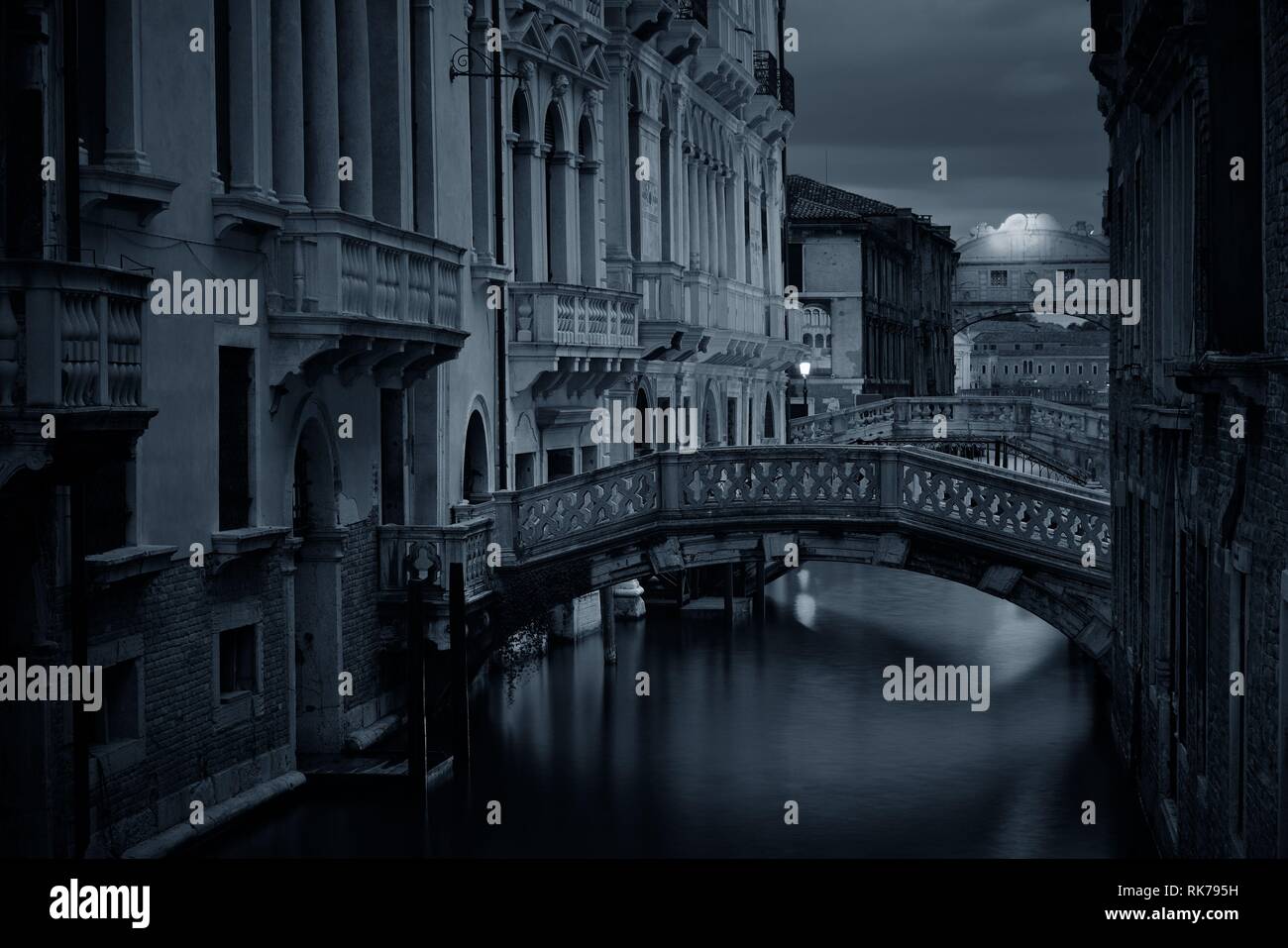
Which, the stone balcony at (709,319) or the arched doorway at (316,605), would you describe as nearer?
the arched doorway at (316,605)

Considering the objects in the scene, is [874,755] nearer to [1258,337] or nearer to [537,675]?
[537,675]

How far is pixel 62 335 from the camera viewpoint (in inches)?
420

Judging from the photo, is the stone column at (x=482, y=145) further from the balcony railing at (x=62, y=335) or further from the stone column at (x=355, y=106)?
the balcony railing at (x=62, y=335)

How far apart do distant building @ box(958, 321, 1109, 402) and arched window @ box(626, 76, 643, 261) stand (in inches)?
2258

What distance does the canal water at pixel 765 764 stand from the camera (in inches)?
602

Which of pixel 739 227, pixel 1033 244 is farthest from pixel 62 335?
pixel 1033 244

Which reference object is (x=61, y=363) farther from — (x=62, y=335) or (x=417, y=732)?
(x=417, y=732)

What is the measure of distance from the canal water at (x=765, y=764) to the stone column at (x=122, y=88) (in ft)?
15.3

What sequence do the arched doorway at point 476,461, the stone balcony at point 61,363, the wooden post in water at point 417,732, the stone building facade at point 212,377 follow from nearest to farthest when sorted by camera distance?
the stone balcony at point 61,363 → the stone building facade at point 212,377 → the wooden post in water at point 417,732 → the arched doorway at point 476,461

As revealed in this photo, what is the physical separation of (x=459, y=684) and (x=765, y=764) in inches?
117

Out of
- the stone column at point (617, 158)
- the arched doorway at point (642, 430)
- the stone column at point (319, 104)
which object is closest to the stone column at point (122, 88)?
the stone column at point (319, 104)

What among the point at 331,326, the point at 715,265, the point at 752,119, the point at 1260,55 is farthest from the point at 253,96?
the point at 752,119

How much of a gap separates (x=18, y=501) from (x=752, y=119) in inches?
975

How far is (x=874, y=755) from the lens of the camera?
722 inches
